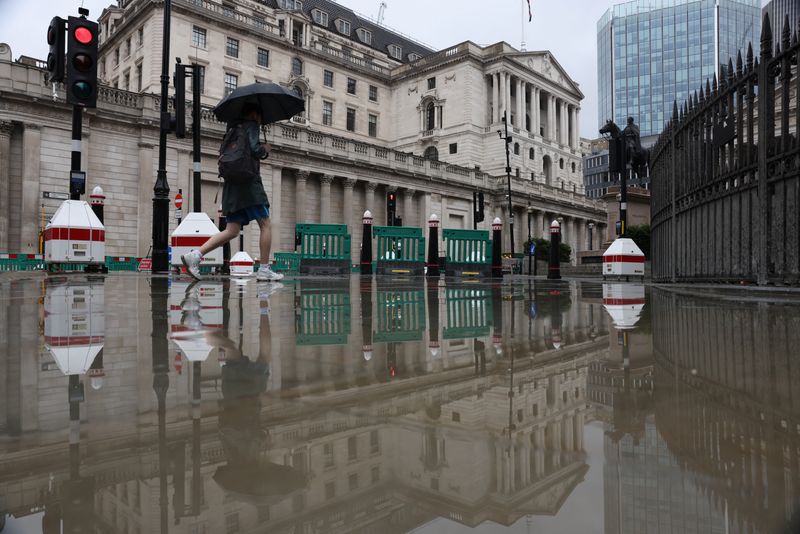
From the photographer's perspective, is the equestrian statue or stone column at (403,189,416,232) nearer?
the equestrian statue

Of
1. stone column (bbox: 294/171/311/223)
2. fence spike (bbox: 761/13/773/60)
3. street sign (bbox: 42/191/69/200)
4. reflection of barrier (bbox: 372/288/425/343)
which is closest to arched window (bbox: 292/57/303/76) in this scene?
stone column (bbox: 294/171/311/223)

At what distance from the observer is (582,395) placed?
1328mm

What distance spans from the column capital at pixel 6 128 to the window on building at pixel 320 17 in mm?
35658

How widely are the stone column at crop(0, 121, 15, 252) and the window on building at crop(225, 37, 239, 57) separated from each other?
21470mm

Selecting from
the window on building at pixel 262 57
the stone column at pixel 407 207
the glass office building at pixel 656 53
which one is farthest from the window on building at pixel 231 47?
the glass office building at pixel 656 53

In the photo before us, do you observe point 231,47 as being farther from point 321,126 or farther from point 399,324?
point 399,324

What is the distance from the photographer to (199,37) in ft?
126

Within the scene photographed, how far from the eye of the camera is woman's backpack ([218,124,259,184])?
5.79 meters

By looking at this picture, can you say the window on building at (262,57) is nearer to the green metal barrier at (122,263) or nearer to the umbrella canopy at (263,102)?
the green metal barrier at (122,263)

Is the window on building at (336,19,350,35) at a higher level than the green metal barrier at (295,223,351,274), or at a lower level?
higher

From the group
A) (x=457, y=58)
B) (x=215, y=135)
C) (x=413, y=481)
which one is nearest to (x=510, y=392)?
(x=413, y=481)

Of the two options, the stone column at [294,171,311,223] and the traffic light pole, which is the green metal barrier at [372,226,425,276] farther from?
the stone column at [294,171,311,223]

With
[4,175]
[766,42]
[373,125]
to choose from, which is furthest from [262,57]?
[766,42]

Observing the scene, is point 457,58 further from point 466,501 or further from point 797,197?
point 466,501
